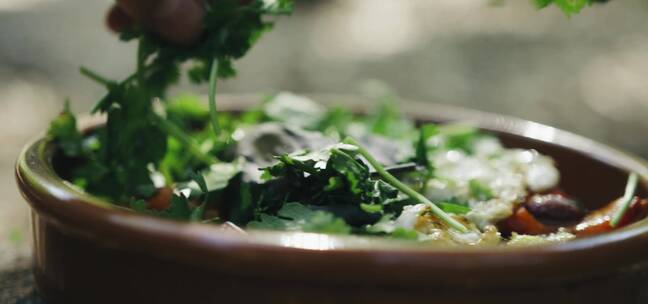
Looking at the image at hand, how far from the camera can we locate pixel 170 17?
1.27 meters

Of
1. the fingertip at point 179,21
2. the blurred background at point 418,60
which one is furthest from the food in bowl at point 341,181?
the blurred background at point 418,60

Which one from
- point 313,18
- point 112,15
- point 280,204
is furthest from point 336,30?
point 280,204

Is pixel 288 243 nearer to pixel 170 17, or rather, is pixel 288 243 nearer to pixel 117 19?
pixel 170 17

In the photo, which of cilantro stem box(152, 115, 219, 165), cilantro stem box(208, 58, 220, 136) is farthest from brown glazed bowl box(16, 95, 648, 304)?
cilantro stem box(152, 115, 219, 165)

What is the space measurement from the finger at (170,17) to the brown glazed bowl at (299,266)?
0.42 m

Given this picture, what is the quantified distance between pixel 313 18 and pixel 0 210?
16.5ft

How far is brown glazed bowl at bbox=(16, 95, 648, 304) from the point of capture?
2.41 ft

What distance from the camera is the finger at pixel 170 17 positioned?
127cm

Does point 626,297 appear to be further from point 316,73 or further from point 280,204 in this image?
point 316,73

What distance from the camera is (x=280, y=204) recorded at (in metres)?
1.05

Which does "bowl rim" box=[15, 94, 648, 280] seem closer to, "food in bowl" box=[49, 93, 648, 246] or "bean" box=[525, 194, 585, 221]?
"food in bowl" box=[49, 93, 648, 246]

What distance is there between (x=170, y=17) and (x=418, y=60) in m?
4.19

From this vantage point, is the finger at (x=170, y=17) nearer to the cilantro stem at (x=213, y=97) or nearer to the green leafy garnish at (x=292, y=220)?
the cilantro stem at (x=213, y=97)

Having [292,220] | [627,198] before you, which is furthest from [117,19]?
[627,198]
